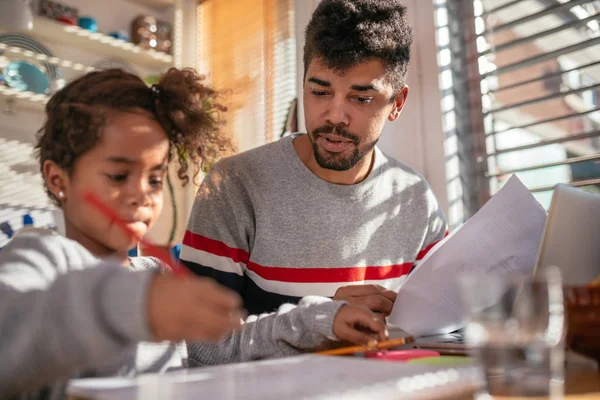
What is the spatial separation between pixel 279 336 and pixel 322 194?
52 centimetres

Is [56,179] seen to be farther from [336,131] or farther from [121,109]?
[336,131]

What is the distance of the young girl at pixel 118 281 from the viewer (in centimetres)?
45

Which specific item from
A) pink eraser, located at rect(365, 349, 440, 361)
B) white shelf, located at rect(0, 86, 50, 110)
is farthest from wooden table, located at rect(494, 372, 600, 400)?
white shelf, located at rect(0, 86, 50, 110)

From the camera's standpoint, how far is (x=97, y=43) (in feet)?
8.95

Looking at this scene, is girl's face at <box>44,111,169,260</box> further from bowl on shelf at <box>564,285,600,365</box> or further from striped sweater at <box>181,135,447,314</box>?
bowl on shelf at <box>564,285,600,365</box>

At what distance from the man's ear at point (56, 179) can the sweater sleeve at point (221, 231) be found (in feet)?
1.33

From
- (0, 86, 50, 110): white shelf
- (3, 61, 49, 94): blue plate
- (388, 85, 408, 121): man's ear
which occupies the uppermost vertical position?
(3, 61, 49, 94): blue plate

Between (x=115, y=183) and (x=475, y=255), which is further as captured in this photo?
(x=475, y=255)

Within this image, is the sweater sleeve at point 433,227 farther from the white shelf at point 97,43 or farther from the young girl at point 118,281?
the white shelf at point 97,43

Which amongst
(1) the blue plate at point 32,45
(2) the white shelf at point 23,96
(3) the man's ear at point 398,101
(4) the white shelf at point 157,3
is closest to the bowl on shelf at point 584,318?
(3) the man's ear at point 398,101

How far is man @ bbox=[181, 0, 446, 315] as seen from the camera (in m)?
1.19

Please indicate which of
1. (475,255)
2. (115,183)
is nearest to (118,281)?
(115,183)

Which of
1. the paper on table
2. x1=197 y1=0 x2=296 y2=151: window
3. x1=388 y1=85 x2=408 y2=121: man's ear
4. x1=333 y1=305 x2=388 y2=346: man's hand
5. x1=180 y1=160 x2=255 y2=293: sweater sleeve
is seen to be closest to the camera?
x1=333 y1=305 x2=388 y2=346: man's hand

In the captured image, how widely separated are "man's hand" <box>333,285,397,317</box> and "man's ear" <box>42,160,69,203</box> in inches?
18.8
